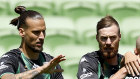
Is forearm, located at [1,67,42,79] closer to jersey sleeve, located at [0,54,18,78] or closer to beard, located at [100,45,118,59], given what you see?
jersey sleeve, located at [0,54,18,78]

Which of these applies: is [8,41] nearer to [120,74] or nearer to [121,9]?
[121,9]

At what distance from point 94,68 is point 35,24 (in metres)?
0.67

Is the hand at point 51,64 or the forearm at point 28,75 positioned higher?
the hand at point 51,64

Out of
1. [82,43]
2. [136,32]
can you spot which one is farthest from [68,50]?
[136,32]

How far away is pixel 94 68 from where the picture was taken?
3391mm

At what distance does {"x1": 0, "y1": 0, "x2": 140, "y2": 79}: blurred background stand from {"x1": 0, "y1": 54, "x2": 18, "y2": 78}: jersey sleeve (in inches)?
72.5

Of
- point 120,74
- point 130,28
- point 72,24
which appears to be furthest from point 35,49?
point 130,28

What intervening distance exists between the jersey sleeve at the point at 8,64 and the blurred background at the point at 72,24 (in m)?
1.84

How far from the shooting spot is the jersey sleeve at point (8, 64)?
310cm

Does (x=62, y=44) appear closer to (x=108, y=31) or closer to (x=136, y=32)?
(x=136, y=32)

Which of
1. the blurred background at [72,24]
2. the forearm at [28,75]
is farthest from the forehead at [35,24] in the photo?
the blurred background at [72,24]

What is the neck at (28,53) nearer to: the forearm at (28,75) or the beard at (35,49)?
the beard at (35,49)

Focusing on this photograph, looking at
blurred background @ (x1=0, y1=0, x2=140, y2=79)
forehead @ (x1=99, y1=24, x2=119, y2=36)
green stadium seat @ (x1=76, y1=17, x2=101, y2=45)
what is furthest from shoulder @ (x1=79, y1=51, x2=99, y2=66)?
green stadium seat @ (x1=76, y1=17, x2=101, y2=45)

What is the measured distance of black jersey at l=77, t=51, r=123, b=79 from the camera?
335 centimetres
